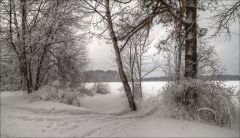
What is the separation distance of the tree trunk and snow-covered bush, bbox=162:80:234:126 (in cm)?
116

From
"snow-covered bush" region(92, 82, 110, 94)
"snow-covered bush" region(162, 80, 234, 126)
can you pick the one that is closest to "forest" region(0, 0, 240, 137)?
"snow-covered bush" region(162, 80, 234, 126)

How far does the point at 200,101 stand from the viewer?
891 cm

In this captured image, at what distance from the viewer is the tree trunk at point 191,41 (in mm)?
10242

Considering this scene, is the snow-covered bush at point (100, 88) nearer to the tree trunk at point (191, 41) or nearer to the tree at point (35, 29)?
the tree at point (35, 29)

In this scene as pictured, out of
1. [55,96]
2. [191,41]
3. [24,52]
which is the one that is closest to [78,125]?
[55,96]

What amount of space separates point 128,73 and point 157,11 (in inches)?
384

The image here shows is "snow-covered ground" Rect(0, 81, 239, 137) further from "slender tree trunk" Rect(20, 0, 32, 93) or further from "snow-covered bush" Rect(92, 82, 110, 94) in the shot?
"snow-covered bush" Rect(92, 82, 110, 94)

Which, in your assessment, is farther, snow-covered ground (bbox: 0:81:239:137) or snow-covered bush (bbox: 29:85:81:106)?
snow-covered bush (bbox: 29:85:81:106)

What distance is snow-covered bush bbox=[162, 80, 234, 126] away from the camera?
28.0 ft

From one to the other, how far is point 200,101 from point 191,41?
9.74ft

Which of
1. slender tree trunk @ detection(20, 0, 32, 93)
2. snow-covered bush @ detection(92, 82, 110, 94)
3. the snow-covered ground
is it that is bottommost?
the snow-covered ground

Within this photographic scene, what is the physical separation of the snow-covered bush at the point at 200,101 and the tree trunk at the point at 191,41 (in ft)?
3.80

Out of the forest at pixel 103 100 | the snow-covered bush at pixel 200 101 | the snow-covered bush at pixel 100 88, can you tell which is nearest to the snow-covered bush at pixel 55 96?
the forest at pixel 103 100

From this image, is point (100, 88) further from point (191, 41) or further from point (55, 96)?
point (191, 41)
